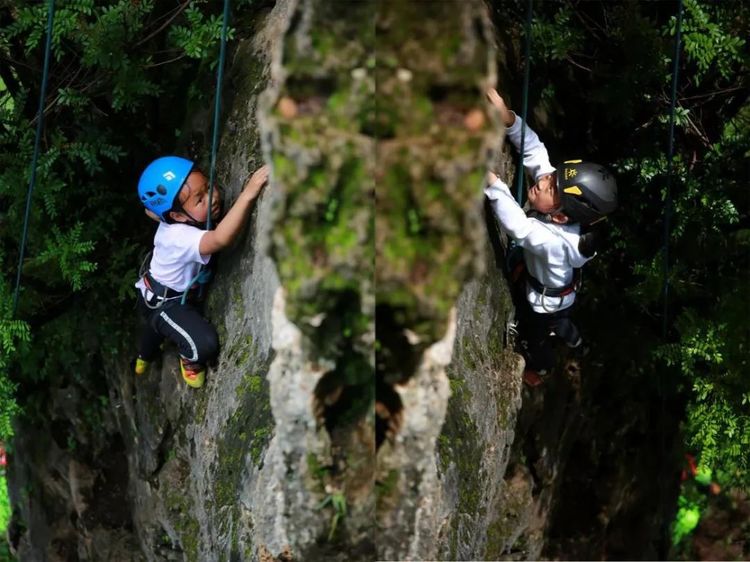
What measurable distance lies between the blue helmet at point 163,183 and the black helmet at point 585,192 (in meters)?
2.02

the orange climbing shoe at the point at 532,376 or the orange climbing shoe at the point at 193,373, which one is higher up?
the orange climbing shoe at the point at 193,373

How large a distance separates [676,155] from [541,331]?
181 cm

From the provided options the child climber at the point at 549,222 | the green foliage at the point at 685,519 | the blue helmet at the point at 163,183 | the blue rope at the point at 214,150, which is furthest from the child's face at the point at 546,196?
the green foliage at the point at 685,519

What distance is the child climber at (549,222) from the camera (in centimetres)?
449

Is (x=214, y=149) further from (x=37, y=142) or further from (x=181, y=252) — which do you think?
(x=37, y=142)

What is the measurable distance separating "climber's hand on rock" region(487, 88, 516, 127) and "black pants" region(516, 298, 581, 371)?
1.06m

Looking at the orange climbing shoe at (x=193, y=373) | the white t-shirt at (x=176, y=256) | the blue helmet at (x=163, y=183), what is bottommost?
the orange climbing shoe at (x=193, y=373)

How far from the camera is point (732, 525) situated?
10906mm

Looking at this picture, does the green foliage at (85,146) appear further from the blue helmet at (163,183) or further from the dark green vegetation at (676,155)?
the dark green vegetation at (676,155)

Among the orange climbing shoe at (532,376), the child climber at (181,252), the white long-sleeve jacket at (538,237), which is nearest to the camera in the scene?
the white long-sleeve jacket at (538,237)

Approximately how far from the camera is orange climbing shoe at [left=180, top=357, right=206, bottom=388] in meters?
4.88

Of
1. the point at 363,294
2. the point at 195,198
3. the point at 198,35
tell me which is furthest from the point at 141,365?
the point at 363,294

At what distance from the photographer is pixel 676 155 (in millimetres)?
6059

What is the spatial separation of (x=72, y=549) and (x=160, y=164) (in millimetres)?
4301
